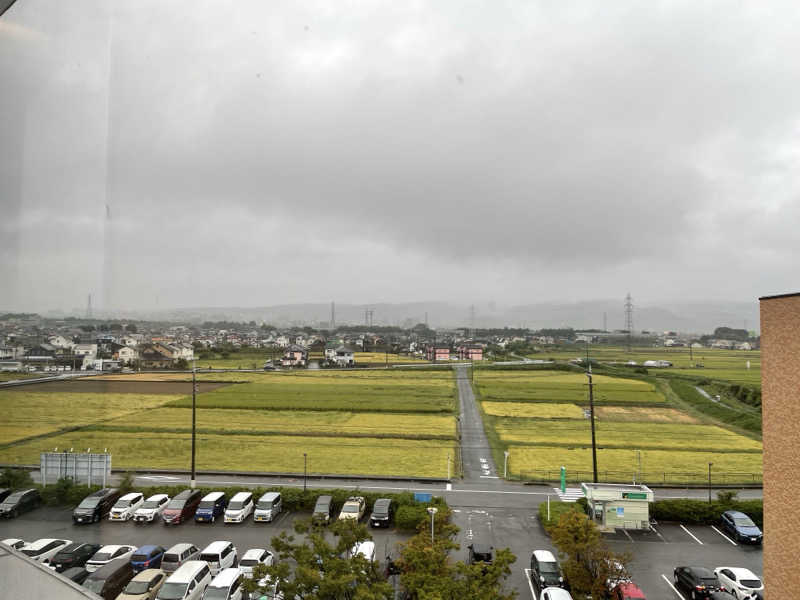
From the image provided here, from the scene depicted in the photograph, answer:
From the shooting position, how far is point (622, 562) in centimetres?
495

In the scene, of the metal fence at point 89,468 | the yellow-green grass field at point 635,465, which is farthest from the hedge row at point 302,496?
the yellow-green grass field at point 635,465

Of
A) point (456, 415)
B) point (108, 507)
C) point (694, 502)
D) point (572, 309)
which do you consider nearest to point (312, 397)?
point (456, 415)

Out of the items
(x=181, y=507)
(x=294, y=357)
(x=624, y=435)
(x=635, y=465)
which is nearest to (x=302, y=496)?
(x=181, y=507)

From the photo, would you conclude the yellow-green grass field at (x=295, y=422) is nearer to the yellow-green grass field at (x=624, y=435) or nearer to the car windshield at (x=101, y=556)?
the yellow-green grass field at (x=624, y=435)

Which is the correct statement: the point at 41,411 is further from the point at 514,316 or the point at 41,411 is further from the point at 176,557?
the point at 514,316

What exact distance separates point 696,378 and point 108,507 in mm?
23661

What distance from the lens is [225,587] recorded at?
5.02m

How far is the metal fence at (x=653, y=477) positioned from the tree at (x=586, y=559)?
4.24 meters

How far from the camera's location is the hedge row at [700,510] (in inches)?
294

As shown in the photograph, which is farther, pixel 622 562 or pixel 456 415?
pixel 456 415

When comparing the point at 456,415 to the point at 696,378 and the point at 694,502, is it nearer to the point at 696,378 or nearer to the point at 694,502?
the point at 694,502

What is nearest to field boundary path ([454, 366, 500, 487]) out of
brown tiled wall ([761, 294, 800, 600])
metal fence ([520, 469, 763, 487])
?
metal fence ([520, 469, 763, 487])

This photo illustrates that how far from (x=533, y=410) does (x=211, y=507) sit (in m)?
12.6

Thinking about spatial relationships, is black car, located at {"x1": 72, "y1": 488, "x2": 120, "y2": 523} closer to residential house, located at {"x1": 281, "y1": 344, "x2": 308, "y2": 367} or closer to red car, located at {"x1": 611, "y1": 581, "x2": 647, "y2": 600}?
red car, located at {"x1": 611, "y1": 581, "x2": 647, "y2": 600}
